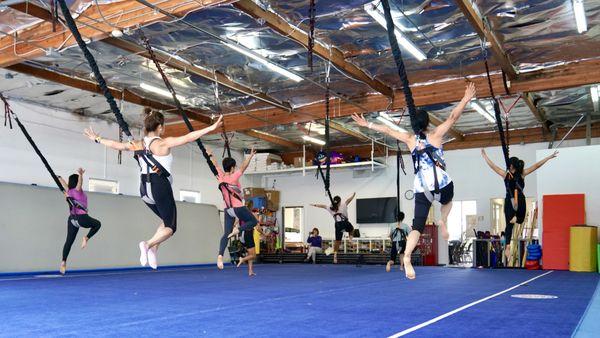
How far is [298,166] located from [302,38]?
9787 millimetres

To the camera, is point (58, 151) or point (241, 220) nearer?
point (241, 220)

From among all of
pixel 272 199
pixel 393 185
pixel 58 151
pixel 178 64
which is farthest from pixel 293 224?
pixel 178 64

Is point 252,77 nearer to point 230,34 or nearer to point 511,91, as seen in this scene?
point 230,34

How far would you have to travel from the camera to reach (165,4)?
7445 mm

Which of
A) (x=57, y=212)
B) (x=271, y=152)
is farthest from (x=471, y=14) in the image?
(x=271, y=152)

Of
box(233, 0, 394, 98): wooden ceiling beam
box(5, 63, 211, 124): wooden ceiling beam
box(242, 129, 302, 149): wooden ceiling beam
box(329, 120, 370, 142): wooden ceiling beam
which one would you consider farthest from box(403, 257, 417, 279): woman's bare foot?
box(242, 129, 302, 149): wooden ceiling beam

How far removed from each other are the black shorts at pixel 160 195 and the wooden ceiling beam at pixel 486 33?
191 inches

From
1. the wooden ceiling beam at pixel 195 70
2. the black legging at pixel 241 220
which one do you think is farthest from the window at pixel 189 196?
the black legging at pixel 241 220

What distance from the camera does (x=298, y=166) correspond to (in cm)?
1839

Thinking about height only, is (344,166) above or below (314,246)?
above

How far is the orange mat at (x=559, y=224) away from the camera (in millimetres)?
12359

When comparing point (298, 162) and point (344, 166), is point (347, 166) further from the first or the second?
point (298, 162)

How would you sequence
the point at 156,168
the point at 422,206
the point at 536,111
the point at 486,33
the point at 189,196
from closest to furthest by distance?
the point at 156,168, the point at 422,206, the point at 486,33, the point at 536,111, the point at 189,196

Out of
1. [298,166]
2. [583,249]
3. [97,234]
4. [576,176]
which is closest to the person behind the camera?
[583,249]
